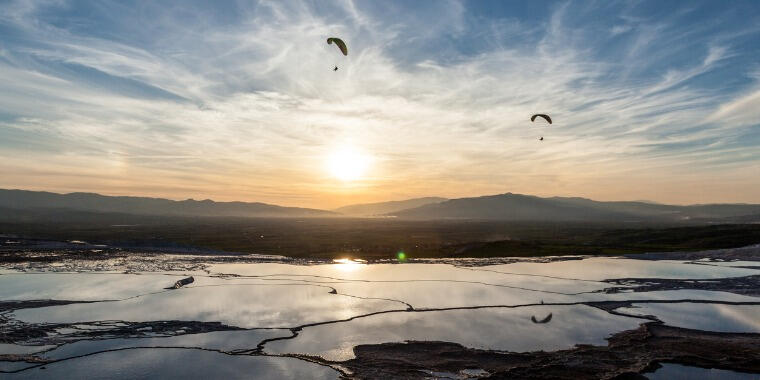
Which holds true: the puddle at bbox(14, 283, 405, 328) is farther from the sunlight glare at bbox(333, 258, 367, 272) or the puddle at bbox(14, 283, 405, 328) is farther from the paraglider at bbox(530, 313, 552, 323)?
the sunlight glare at bbox(333, 258, 367, 272)

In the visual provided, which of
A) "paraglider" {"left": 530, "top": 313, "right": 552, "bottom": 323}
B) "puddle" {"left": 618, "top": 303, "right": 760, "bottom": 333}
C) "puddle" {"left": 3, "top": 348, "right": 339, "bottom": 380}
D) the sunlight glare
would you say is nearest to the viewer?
"puddle" {"left": 3, "top": 348, "right": 339, "bottom": 380}

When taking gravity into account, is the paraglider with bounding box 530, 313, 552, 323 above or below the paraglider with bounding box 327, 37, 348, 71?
below

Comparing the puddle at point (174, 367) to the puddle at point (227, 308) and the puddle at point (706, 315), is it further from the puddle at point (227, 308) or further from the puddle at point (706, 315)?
the puddle at point (706, 315)

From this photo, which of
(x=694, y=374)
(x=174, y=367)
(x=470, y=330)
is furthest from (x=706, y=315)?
(x=174, y=367)

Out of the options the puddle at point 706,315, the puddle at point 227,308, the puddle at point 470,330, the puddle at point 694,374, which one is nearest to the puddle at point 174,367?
the puddle at point 470,330

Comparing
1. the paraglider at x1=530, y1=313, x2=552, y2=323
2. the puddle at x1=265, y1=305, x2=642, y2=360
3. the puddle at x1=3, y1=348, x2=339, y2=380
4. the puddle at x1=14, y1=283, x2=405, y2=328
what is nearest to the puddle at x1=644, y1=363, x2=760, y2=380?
the puddle at x1=265, y1=305, x2=642, y2=360

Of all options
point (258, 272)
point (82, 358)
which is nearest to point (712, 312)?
point (82, 358)

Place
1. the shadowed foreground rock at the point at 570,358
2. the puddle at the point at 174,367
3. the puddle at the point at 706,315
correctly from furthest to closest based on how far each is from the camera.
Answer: the puddle at the point at 706,315, the shadowed foreground rock at the point at 570,358, the puddle at the point at 174,367

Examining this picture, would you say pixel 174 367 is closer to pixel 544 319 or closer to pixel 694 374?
pixel 544 319
